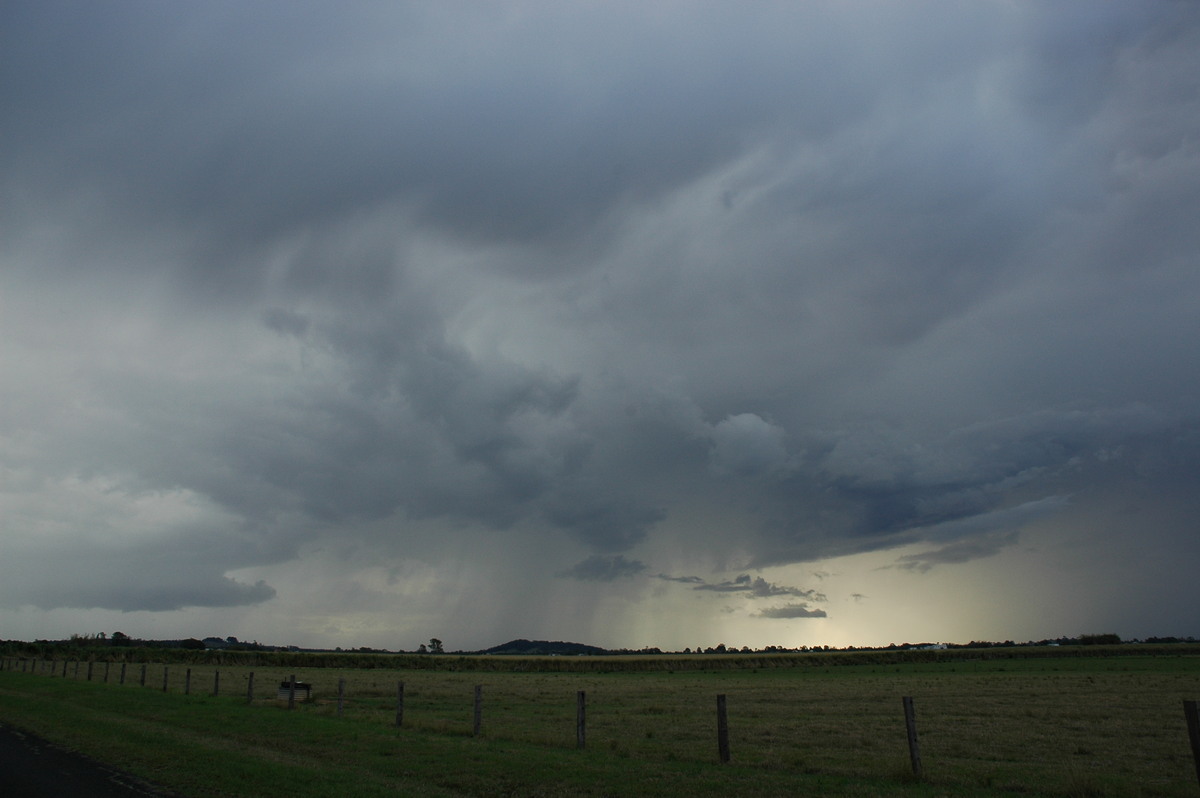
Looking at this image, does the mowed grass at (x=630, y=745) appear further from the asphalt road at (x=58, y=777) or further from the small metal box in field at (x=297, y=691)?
the small metal box in field at (x=297, y=691)

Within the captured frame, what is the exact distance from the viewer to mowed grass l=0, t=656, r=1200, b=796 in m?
15.4

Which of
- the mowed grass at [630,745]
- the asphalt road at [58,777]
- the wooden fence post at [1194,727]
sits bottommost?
the mowed grass at [630,745]

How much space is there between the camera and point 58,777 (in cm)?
1549

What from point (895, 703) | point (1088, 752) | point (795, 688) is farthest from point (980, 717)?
point (795, 688)

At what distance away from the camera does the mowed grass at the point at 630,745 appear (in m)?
15.4

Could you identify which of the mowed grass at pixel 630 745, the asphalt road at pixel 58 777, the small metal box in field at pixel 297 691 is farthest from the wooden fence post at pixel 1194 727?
the small metal box in field at pixel 297 691

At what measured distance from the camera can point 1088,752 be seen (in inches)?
856

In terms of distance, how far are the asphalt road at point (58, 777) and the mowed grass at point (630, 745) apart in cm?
65

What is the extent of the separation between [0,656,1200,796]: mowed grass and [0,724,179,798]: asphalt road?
0.65 meters

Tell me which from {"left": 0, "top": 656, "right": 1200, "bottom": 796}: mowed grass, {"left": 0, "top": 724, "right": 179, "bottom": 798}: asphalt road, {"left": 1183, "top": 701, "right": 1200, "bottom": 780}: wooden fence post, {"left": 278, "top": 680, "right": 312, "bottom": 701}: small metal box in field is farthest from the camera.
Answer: {"left": 278, "top": 680, "right": 312, "bottom": 701}: small metal box in field

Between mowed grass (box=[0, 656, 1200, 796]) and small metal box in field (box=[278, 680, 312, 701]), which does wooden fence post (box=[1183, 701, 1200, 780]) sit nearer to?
mowed grass (box=[0, 656, 1200, 796])

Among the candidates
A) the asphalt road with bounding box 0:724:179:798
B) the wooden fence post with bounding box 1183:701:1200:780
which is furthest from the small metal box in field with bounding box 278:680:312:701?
the wooden fence post with bounding box 1183:701:1200:780

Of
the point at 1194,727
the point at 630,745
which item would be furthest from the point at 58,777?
the point at 1194,727

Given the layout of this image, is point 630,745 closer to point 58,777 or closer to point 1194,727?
point 1194,727
